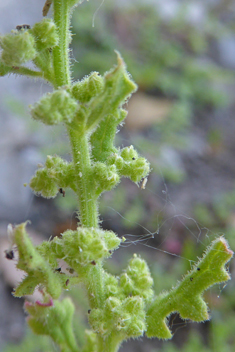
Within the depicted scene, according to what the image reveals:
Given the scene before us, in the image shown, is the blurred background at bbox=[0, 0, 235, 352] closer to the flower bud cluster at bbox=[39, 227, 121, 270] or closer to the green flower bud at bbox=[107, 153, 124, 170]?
the green flower bud at bbox=[107, 153, 124, 170]

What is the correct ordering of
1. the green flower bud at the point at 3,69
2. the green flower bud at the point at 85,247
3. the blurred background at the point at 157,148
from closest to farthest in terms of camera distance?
the green flower bud at the point at 85,247 → the green flower bud at the point at 3,69 → the blurred background at the point at 157,148

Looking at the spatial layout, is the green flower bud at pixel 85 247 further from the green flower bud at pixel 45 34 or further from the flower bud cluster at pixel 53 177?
the green flower bud at pixel 45 34

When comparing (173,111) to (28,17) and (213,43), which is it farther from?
(28,17)

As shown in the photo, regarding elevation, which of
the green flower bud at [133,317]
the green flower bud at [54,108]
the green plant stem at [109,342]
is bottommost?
the green plant stem at [109,342]

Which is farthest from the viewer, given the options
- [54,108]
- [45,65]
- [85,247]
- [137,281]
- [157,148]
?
[157,148]

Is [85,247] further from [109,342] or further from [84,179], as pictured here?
[109,342]

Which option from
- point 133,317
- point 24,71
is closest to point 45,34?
point 24,71

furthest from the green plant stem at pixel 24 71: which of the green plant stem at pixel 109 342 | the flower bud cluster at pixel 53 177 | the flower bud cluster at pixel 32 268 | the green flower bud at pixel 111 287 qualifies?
the green plant stem at pixel 109 342
